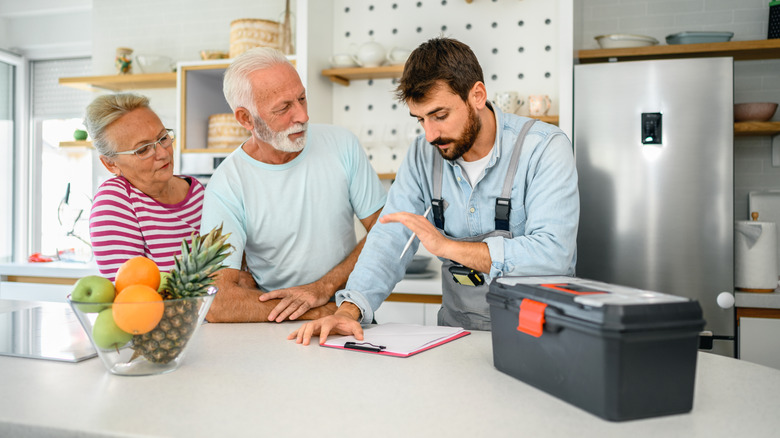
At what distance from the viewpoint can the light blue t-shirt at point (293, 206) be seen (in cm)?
196

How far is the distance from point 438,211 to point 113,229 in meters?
0.99

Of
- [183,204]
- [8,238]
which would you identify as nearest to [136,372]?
[183,204]

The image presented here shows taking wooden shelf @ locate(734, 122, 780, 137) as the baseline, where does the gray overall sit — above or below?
below

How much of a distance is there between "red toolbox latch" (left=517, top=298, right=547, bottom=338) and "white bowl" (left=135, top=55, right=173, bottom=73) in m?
3.48

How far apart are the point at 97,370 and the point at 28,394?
153 mm

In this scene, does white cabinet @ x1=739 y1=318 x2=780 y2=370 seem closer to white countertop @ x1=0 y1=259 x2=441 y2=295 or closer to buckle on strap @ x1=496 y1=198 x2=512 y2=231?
white countertop @ x1=0 y1=259 x2=441 y2=295

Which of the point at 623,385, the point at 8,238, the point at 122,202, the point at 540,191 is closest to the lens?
the point at 623,385

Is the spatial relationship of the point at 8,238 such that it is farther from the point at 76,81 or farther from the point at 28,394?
the point at 28,394

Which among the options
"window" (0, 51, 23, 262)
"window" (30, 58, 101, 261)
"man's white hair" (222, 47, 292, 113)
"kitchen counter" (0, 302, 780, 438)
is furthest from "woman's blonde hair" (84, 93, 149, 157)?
"window" (0, 51, 23, 262)

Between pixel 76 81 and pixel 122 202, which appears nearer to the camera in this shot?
pixel 122 202

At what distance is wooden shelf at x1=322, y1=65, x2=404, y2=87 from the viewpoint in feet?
11.0

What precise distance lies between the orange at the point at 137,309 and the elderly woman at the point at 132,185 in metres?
0.83

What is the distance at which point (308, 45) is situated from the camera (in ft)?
11.1

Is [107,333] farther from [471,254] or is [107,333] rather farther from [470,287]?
[470,287]
